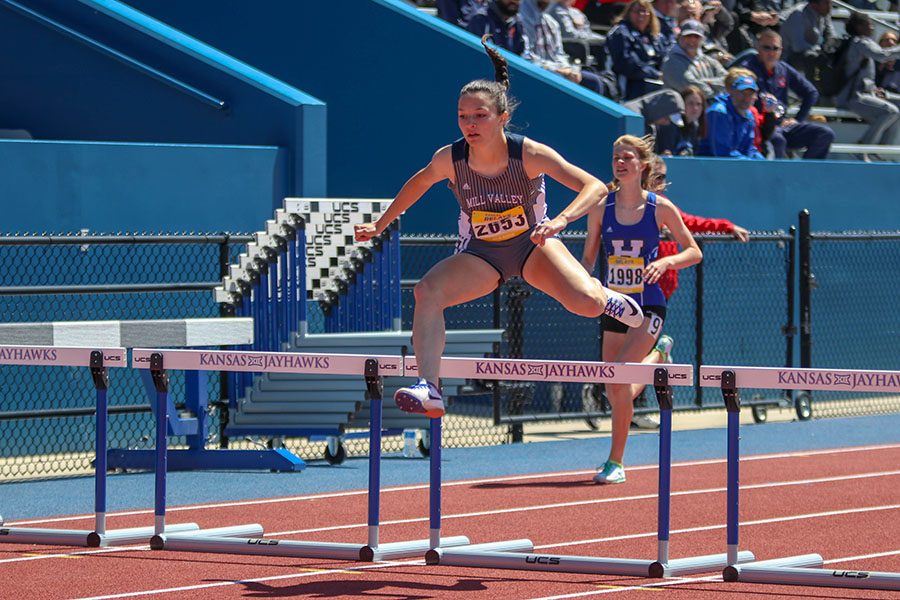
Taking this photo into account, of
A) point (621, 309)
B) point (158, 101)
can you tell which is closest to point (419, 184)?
point (621, 309)

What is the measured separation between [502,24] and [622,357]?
24.6 ft

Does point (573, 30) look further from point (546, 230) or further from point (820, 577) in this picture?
point (820, 577)

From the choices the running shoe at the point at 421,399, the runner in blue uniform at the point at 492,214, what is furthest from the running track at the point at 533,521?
the runner in blue uniform at the point at 492,214

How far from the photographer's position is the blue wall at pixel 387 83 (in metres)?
15.4

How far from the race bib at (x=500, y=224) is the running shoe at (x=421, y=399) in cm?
87

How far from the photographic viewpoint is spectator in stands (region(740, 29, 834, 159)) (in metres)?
18.9

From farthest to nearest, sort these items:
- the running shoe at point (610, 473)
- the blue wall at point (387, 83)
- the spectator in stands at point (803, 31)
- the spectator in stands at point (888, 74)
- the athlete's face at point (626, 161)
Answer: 1. the spectator in stands at point (888, 74)
2. the spectator in stands at point (803, 31)
3. the blue wall at point (387, 83)
4. the running shoe at point (610, 473)
5. the athlete's face at point (626, 161)

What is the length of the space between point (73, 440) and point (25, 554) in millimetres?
4890

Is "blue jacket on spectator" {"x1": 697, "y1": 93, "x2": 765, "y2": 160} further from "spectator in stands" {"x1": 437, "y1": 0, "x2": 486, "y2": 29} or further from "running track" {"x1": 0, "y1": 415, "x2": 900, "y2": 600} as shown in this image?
"running track" {"x1": 0, "y1": 415, "x2": 900, "y2": 600}

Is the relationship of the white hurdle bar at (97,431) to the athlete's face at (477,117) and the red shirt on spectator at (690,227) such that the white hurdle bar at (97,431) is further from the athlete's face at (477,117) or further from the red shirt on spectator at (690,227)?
the red shirt on spectator at (690,227)

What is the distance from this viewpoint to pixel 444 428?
14602 mm

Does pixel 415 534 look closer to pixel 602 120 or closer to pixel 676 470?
pixel 676 470

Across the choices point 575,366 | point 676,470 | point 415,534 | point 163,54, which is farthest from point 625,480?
point 163,54

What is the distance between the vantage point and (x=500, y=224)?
7.95m
